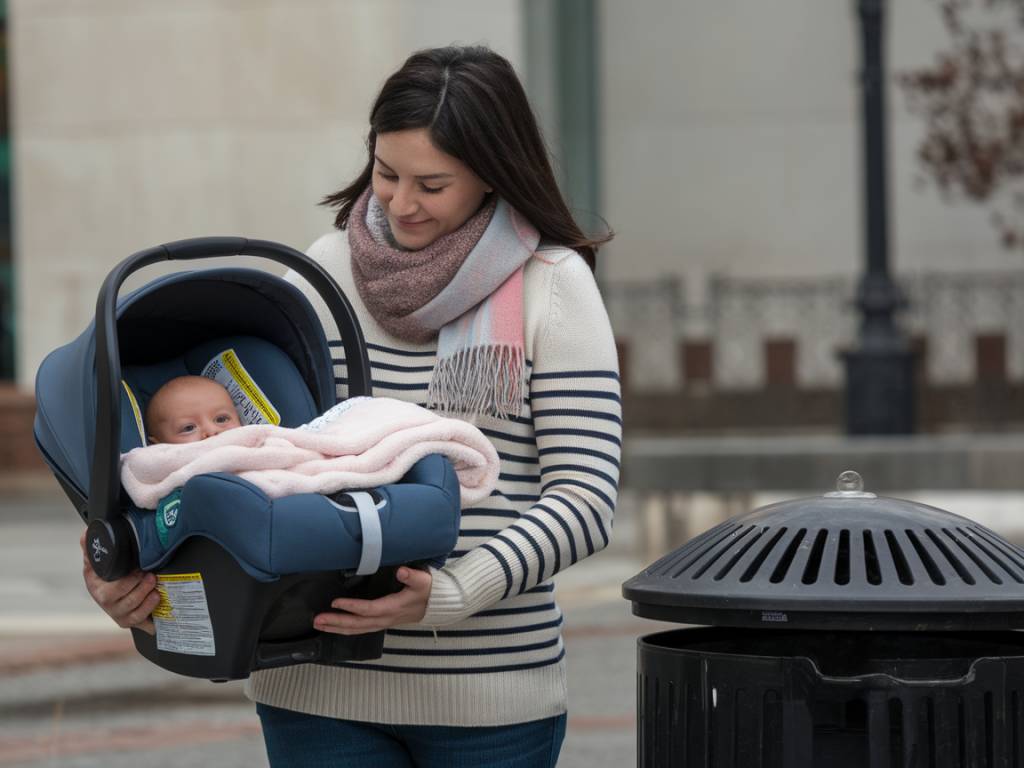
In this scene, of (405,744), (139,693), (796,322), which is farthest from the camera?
(796,322)

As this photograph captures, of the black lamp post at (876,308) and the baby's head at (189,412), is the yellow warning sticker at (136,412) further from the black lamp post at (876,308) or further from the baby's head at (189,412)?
the black lamp post at (876,308)

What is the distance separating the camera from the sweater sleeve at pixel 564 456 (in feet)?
9.23

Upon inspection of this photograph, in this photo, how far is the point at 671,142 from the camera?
2475 cm

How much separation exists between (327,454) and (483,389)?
30 centimetres

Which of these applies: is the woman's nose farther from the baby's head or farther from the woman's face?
the baby's head

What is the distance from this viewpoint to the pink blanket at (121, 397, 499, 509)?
2600mm

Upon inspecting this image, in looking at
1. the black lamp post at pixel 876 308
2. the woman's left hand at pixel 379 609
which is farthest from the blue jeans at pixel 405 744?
the black lamp post at pixel 876 308

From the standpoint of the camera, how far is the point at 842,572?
274 cm

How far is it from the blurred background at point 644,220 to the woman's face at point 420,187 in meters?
3.81

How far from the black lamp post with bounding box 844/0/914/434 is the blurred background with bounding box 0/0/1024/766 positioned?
2 centimetres

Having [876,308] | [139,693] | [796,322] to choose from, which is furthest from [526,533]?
[796,322]

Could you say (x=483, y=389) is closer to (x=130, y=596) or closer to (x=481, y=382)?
(x=481, y=382)

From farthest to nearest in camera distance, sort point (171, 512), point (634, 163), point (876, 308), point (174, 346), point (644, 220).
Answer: point (634, 163), point (644, 220), point (876, 308), point (174, 346), point (171, 512)

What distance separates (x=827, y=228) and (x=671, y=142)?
230 centimetres
